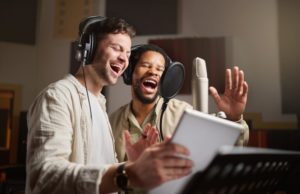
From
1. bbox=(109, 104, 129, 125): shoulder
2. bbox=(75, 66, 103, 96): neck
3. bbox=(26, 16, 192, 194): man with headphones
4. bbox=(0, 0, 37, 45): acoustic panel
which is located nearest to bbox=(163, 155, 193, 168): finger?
bbox=(26, 16, 192, 194): man with headphones

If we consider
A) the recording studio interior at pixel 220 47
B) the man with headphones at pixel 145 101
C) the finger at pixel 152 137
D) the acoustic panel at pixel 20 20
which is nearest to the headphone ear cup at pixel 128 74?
the man with headphones at pixel 145 101

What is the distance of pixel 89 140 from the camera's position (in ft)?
3.50

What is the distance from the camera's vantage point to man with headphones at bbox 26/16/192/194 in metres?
0.66

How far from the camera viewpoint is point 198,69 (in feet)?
3.04

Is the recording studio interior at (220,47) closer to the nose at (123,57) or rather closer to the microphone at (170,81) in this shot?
the microphone at (170,81)

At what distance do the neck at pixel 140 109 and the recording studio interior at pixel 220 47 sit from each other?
345 mm

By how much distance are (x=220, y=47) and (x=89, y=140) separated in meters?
1.35

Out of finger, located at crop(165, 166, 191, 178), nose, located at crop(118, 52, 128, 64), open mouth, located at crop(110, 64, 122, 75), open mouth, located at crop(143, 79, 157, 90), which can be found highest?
nose, located at crop(118, 52, 128, 64)

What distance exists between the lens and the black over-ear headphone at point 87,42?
1203 millimetres

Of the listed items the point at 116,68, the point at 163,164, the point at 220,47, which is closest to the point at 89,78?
the point at 116,68

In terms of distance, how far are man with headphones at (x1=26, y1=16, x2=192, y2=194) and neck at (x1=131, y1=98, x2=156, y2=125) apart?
316 mm

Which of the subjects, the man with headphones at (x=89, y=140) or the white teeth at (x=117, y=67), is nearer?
the man with headphones at (x=89, y=140)

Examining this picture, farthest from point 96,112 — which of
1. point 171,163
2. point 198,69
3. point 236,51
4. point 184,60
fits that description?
point 236,51

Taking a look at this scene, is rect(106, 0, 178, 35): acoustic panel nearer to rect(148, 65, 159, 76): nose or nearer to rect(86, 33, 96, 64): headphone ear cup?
rect(148, 65, 159, 76): nose
